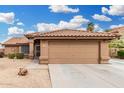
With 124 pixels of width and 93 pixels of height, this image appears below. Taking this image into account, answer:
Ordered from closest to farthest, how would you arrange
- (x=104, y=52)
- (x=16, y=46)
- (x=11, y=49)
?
1. (x=104, y=52)
2. (x=16, y=46)
3. (x=11, y=49)

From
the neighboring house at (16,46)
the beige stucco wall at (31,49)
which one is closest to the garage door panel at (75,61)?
the beige stucco wall at (31,49)

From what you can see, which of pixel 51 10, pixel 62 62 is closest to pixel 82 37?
pixel 62 62

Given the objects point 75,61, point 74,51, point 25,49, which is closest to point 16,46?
point 25,49

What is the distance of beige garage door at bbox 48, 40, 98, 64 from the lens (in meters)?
20.2

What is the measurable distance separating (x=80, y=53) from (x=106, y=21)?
37459 millimetres

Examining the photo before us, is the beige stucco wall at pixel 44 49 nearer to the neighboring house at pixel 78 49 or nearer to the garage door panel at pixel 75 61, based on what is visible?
the neighboring house at pixel 78 49

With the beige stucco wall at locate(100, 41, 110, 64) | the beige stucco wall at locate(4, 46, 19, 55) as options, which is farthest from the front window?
the beige stucco wall at locate(100, 41, 110, 64)

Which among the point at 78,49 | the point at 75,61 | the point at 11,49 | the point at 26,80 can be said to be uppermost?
the point at 78,49

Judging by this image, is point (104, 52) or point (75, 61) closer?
point (104, 52)

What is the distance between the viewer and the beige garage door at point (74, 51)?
20188 mm

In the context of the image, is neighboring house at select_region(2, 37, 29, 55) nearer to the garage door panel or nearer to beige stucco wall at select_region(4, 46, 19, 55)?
beige stucco wall at select_region(4, 46, 19, 55)

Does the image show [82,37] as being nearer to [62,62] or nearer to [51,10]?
[62,62]

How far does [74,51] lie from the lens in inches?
800

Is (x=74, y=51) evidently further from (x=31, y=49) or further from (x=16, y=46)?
(x=16, y=46)
